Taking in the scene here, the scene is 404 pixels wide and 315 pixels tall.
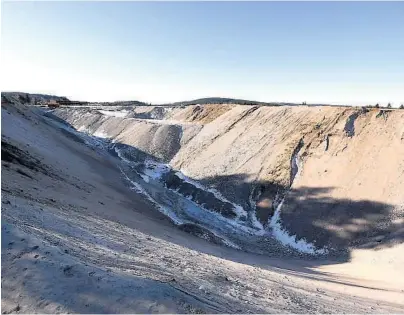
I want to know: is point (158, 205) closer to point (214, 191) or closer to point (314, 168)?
point (214, 191)

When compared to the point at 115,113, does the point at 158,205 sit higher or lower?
lower

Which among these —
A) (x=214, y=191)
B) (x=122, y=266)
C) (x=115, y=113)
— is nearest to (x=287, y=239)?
(x=214, y=191)

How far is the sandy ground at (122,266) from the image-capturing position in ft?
23.1

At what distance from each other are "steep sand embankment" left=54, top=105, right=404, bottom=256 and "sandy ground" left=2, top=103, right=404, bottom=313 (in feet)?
11.4

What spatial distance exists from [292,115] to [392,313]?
30193 mm

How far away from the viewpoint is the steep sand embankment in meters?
25.8

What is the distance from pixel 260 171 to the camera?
36.0 meters

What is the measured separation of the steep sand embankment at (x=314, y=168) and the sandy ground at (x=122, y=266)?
3.47m

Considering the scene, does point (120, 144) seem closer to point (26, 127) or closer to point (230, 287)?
point (26, 127)

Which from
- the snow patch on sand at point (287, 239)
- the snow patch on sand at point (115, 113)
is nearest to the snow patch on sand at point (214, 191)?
the snow patch on sand at point (287, 239)

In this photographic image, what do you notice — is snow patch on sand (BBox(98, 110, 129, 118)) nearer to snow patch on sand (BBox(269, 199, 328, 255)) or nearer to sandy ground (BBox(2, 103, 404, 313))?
sandy ground (BBox(2, 103, 404, 313))

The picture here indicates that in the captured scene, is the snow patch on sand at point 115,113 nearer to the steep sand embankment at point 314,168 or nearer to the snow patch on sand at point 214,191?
the steep sand embankment at point 314,168

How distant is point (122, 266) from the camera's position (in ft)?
31.1

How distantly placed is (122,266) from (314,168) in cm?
2588
